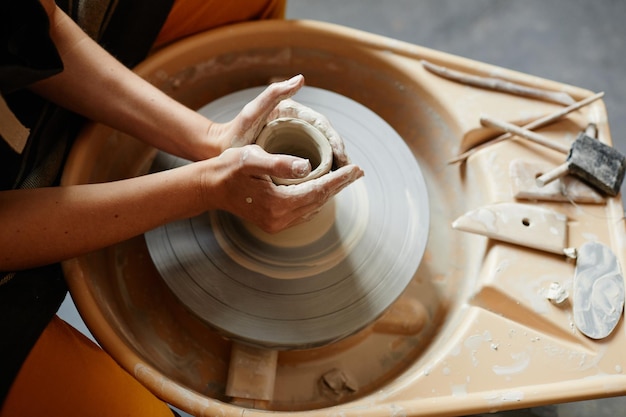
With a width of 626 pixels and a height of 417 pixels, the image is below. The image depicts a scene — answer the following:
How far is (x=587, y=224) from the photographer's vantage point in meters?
1.57

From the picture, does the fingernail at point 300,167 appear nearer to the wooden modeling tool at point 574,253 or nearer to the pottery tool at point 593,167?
the wooden modeling tool at point 574,253

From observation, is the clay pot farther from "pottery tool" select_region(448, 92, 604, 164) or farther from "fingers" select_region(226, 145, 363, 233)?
"pottery tool" select_region(448, 92, 604, 164)

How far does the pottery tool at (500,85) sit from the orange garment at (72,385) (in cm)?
116

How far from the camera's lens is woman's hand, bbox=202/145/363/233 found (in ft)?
4.03

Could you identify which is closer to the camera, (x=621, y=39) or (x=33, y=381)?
(x=33, y=381)

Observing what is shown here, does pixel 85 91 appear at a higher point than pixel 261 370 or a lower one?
higher

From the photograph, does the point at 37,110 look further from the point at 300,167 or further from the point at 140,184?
the point at 300,167

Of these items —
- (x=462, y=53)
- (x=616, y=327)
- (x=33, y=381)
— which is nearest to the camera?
(x=33, y=381)

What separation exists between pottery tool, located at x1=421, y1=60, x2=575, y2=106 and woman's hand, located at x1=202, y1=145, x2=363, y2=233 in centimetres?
60

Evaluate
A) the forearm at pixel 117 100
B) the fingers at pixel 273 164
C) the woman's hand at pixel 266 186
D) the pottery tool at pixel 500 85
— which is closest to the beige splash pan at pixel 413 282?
the pottery tool at pixel 500 85

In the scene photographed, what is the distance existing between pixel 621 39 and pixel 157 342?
2.27 meters

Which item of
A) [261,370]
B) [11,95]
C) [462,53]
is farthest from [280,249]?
[462,53]

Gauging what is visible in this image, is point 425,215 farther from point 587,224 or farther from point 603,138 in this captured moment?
point 603,138

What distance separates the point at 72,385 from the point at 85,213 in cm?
35
